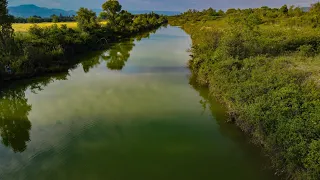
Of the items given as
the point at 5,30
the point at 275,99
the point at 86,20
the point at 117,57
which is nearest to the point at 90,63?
the point at 117,57

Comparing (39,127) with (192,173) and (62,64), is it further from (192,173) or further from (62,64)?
(62,64)

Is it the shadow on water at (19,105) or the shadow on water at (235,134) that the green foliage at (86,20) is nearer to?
the shadow on water at (19,105)

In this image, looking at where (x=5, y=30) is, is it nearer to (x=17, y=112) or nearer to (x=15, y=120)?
(x=17, y=112)

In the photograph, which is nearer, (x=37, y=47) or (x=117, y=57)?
(x=37, y=47)

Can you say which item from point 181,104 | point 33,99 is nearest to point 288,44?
point 181,104

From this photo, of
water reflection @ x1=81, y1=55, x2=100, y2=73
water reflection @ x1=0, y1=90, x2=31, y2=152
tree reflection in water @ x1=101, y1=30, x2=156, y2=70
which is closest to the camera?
water reflection @ x1=0, y1=90, x2=31, y2=152

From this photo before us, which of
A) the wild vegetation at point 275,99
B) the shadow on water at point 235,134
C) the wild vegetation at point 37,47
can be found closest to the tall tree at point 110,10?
the wild vegetation at point 37,47

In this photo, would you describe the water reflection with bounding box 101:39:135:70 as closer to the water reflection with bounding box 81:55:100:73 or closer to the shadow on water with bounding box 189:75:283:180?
the water reflection with bounding box 81:55:100:73

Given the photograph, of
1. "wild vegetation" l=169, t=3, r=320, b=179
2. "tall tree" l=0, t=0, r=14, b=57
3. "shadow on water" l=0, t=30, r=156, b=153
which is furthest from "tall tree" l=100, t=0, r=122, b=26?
"wild vegetation" l=169, t=3, r=320, b=179

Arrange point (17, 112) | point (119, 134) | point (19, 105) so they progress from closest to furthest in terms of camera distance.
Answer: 1. point (119, 134)
2. point (17, 112)
3. point (19, 105)
